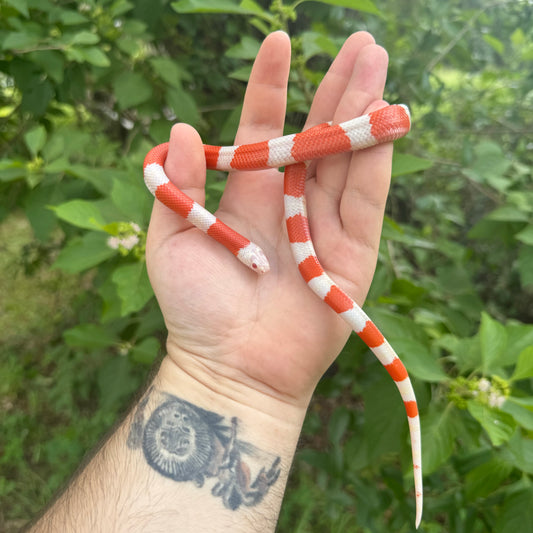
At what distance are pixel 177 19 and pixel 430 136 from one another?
2721 mm

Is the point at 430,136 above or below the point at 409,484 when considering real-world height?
above

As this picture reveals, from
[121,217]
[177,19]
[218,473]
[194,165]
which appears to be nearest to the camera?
[218,473]

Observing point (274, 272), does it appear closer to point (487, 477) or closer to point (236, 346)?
point (236, 346)

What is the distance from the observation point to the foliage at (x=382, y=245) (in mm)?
1980

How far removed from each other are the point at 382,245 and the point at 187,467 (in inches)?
58.7

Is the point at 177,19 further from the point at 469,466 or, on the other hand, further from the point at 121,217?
the point at 469,466

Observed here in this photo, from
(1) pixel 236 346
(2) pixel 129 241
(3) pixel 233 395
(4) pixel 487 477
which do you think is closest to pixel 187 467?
(3) pixel 233 395

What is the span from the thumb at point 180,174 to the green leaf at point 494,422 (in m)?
1.61

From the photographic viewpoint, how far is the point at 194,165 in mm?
2008

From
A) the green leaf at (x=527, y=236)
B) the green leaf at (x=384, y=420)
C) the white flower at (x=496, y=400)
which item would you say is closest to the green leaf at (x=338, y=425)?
the green leaf at (x=384, y=420)

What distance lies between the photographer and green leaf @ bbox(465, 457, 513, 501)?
1.96 meters

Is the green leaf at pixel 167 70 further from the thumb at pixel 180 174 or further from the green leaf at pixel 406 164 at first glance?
the green leaf at pixel 406 164

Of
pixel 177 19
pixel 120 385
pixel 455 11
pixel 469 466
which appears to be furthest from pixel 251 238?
pixel 455 11

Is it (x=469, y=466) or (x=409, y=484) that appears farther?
(x=409, y=484)
